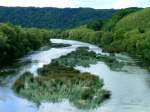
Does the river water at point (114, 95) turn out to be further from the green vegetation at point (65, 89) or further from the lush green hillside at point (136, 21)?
the lush green hillside at point (136, 21)

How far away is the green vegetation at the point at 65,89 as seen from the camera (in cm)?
4641

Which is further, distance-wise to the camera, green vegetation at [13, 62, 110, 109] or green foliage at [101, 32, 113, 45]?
green foliage at [101, 32, 113, 45]

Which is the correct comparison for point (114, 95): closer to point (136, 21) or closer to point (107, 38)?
point (107, 38)

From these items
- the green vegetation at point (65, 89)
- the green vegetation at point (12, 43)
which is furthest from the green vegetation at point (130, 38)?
the green vegetation at point (65, 89)

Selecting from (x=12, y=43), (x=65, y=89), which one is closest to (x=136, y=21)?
(x=12, y=43)

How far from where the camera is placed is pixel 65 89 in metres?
50.6

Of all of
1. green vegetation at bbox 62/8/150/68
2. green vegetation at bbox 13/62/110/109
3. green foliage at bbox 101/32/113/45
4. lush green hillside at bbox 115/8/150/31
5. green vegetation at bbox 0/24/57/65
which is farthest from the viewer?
lush green hillside at bbox 115/8/150/31

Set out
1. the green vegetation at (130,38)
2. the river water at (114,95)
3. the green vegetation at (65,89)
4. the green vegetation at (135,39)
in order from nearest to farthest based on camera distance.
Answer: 1. the river water at (114,95)
2. the green vegetation at (65,89)
3. the green vegetation at (135,39)
4. the green vegetation at (130,38)

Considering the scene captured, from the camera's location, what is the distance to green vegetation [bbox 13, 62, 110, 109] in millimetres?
46406

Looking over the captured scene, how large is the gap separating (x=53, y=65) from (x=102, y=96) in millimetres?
29312

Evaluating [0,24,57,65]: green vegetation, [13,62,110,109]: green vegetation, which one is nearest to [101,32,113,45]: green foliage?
[0,24,57,65]: green vegetation

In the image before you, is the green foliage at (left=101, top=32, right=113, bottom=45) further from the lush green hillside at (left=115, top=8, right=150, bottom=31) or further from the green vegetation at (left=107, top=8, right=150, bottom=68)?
the lush green hillside at (left=115, top=8, right=150, bottom=31)

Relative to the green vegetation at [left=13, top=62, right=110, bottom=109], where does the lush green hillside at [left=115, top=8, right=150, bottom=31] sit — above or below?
below

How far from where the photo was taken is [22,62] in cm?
8612
